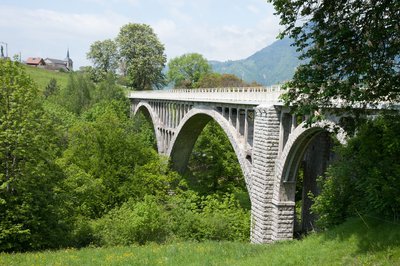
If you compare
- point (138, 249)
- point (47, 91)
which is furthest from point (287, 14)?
point (47, 91)

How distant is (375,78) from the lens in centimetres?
910

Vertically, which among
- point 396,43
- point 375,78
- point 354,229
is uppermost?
point 396,43

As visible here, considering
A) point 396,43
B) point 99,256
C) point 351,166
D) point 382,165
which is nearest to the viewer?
point 396,43

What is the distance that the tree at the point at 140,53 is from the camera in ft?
222

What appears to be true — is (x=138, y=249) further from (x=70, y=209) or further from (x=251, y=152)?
(x=251, y=152)

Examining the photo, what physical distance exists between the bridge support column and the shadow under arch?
1.75 ft

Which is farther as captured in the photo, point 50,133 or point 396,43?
point 50,133

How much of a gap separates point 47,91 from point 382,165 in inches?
2861

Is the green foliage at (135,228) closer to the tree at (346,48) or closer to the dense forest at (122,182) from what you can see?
the dense forest at (122,182)

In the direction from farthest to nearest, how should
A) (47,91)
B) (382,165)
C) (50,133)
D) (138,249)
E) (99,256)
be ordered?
(47,91), (50,133), (138,249), (99,256), (382,165)

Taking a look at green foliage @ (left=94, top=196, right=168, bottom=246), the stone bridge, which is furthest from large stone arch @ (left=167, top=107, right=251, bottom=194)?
green foliage @ (left=94, top=196, right=168, bottom=246)

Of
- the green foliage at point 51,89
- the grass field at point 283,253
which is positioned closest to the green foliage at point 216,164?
the grass field at point 283,253

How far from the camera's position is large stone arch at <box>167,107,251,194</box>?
2420 cm

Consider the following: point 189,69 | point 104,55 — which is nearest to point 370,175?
point 104,55
